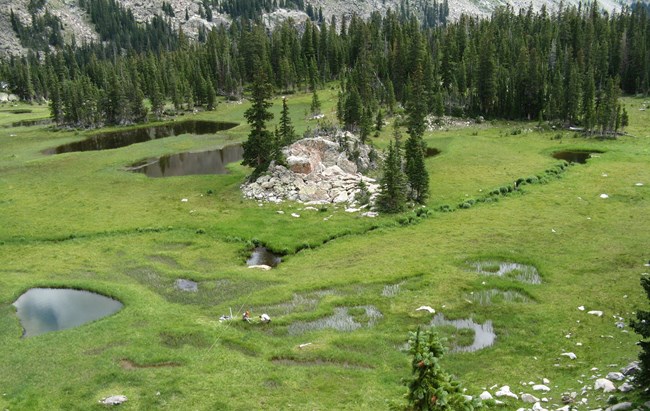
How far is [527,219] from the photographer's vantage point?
54344mm

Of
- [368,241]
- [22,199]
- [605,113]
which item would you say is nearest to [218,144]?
[22,199]

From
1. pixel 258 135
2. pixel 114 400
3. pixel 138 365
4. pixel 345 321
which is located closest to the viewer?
pixel 114 400

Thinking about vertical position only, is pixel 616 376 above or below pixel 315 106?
below

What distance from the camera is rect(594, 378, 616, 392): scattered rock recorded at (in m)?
23.0

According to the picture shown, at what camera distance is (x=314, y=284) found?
4153cm

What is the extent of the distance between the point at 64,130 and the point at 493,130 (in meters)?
111

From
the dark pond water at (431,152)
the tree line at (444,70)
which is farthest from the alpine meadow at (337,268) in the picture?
the tree line at (444,70)

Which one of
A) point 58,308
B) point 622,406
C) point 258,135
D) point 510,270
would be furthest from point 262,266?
point 622,406

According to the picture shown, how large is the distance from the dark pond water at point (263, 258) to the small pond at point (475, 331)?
1873 centimetres

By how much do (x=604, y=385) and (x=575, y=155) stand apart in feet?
234

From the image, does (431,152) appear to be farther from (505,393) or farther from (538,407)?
(538,407)

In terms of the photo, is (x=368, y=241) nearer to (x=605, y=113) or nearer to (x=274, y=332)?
(x=274, y=332)

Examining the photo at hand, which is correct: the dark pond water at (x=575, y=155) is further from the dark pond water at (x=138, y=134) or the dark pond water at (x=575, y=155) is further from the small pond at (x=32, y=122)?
the small pond at (x=32, y=122)

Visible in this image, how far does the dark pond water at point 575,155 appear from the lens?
81.8 metres
